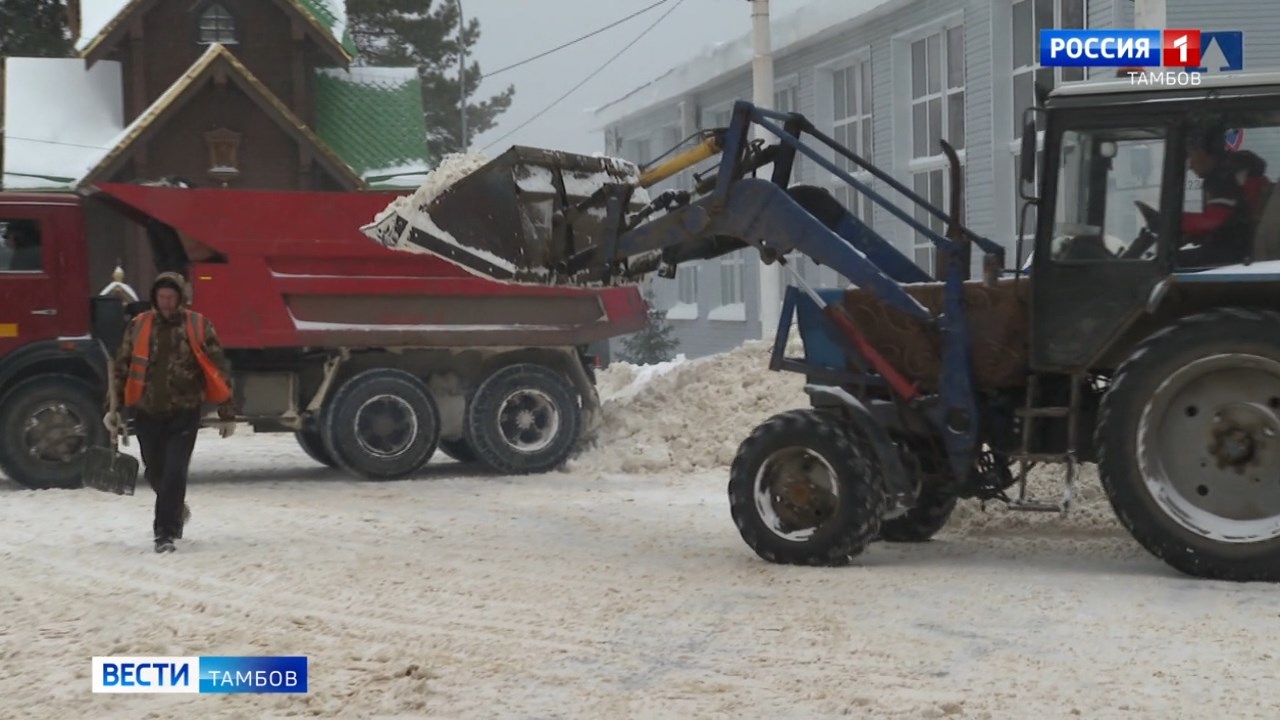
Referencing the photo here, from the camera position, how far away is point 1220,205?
8.74 metres

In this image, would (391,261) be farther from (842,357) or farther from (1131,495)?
(1131,495)

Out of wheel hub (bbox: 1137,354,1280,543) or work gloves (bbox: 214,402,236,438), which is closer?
wheel hub (bbox: 1137,354,1280,543)

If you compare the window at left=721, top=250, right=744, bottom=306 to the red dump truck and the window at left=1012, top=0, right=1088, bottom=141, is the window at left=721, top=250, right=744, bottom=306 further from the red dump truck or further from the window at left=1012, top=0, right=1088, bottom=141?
the red dump truck

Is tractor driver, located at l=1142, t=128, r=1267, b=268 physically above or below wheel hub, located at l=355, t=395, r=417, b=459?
above

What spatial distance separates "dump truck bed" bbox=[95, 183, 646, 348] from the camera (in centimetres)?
1478

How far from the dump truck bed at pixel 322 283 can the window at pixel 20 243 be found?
0.69 metres

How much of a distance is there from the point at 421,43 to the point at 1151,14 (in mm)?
38622

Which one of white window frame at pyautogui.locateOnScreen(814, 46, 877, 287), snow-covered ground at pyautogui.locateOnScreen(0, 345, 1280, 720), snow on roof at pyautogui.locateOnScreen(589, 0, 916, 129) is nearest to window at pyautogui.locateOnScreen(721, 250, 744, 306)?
snow on roof at pyautogui.locateOnScreen(589, 0, 916, 129)

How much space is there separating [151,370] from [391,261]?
4.91 m

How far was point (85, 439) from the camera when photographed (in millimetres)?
14570

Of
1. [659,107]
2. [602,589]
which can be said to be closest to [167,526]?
[602,589]

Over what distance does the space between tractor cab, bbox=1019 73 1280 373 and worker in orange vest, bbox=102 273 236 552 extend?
496 centimetres

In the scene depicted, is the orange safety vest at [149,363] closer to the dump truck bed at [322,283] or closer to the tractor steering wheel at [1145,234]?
the dump truck bed at [322,283]

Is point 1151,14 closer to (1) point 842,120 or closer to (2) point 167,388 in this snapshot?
(2) point 167,388
